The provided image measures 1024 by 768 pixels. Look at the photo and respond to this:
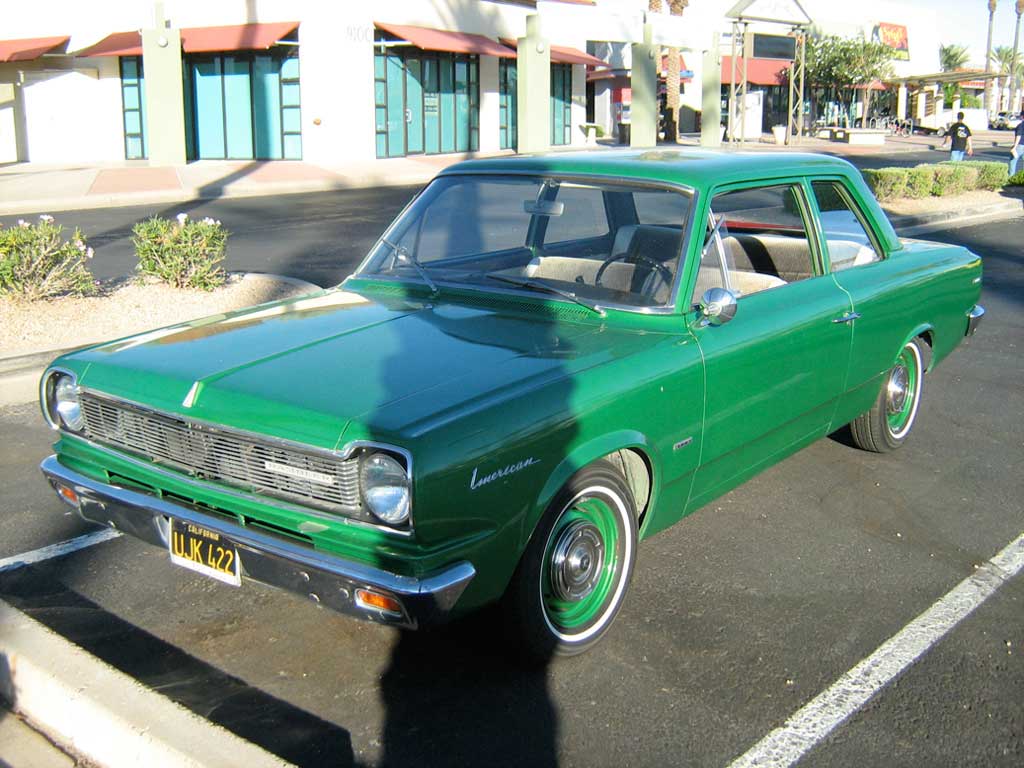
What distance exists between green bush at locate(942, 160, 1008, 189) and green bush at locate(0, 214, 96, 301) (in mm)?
16278

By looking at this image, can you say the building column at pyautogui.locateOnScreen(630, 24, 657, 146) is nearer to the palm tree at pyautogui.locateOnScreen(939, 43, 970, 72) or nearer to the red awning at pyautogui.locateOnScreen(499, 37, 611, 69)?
the red awning at pyautogui.locateOnScreen(499, 37, 611, 69)

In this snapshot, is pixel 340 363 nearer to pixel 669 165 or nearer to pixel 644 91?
pixel 669 165

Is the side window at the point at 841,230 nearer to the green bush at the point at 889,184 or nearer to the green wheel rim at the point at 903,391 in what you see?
the green wheel rim at the point at 903,391

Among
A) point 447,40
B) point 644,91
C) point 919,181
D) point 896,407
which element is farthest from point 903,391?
point 644,91

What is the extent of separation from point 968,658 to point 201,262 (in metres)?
7.49

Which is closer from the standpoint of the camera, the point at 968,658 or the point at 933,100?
the point at 968,658

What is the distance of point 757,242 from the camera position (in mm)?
5547

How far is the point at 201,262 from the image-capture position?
31.5 ft

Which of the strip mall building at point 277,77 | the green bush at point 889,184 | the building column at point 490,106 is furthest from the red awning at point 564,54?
the green bush at point 889,184

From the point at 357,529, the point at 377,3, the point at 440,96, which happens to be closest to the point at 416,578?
the point at 357,529

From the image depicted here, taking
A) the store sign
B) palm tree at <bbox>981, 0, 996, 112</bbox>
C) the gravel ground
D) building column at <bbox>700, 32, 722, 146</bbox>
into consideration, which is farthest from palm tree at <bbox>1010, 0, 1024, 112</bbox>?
the gravel ground

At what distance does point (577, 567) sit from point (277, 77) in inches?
1127

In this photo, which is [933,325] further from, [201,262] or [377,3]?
[377,3]

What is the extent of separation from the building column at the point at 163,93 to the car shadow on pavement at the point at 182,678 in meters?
25.4
